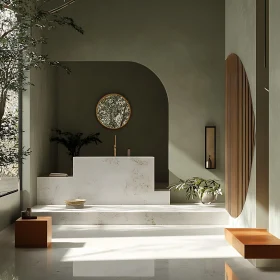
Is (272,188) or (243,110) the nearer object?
(272,188)

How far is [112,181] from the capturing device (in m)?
11.0

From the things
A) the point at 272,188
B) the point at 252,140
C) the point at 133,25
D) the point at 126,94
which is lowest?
the point at 272,188

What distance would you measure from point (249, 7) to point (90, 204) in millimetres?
4614

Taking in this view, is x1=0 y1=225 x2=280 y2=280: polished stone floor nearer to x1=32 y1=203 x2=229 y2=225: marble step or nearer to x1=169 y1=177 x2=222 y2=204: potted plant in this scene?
x1=32 y1=203 x2=229 y2=225: marble step

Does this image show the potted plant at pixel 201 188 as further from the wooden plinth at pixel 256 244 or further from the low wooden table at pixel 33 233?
the wooden plinth at pixel 256 244

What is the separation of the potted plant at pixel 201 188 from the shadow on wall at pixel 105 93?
217 cm

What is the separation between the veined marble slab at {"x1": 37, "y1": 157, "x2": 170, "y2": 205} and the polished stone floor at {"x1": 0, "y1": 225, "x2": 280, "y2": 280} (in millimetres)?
1271

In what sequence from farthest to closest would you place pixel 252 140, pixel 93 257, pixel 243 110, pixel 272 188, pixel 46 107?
pixel 46 107
pixel 243 110
pixel 252 140
pixel 93 257
pixel 272 188

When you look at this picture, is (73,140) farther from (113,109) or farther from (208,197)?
(208,197)

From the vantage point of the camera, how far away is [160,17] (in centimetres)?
1142

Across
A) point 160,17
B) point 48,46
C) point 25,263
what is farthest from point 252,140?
point 48,46

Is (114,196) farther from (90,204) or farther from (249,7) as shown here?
(249,7)

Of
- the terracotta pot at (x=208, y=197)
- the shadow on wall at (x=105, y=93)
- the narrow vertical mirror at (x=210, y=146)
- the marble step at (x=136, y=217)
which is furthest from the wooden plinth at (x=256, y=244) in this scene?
the shadow on wall at (x=105, y=93)

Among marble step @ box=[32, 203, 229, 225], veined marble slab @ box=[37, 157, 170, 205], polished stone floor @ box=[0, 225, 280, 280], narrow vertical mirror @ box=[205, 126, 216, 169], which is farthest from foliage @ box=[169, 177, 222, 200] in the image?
polished stone floor @ box=[0, 225, 280, 280]
